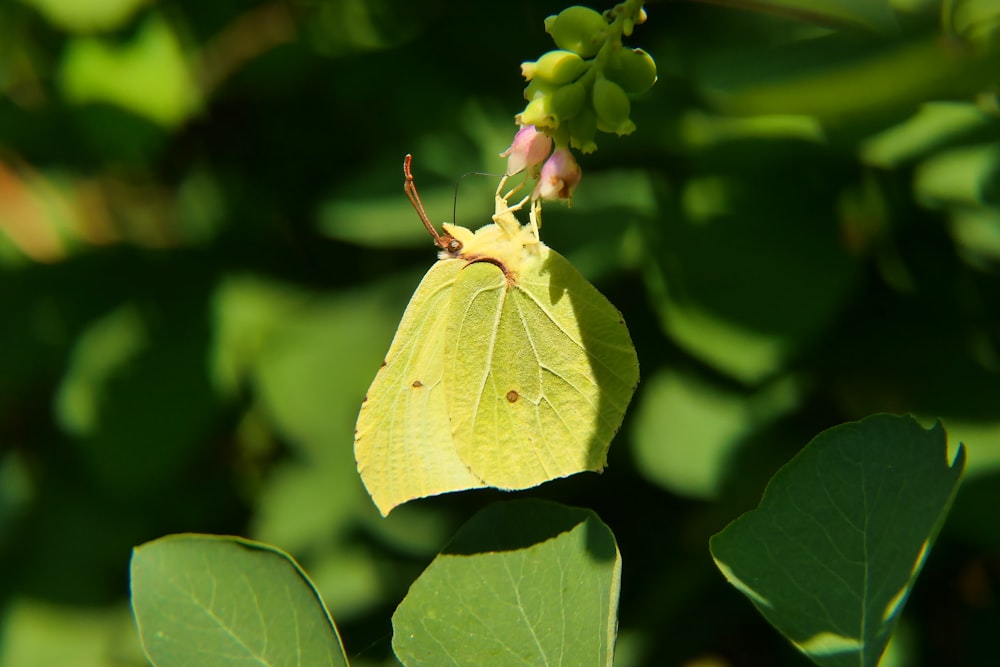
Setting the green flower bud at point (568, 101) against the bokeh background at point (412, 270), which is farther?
the bokeh background at point (412, 270)

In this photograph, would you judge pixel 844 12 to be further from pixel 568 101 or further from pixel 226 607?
pixel 226 607

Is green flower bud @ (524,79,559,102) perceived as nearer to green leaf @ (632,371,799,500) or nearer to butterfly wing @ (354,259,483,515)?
butterfly wing @ (354,259,483,515)

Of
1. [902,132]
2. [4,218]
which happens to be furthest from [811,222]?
[4,218]

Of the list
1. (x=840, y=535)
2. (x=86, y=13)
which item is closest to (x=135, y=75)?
(x=86, y=13)

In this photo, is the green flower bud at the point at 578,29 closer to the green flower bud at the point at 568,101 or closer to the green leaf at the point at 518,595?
the green flower bud at the point at 568,101

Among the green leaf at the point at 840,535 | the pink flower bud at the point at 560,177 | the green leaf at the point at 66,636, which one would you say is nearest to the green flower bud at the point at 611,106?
the pink flower bud at the point at 560,177

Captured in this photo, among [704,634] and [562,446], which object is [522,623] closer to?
[562,446]

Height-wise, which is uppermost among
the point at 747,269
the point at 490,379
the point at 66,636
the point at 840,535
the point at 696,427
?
the point at 840,535
